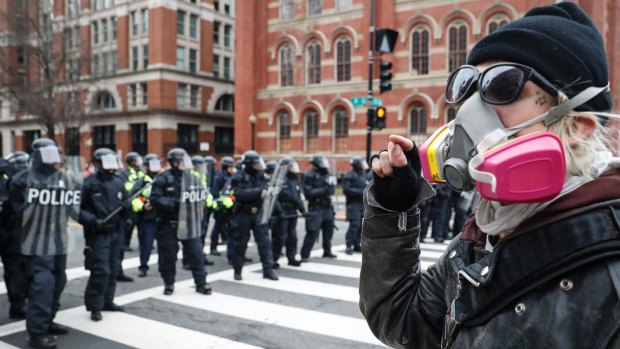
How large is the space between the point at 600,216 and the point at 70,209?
19.5 feet

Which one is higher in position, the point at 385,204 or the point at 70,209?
the point at 385,204

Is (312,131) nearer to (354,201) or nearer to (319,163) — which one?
(354,201)

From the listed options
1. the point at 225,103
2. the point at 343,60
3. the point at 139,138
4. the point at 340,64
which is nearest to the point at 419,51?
the point at 343,60

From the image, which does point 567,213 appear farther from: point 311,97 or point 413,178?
point 311,97

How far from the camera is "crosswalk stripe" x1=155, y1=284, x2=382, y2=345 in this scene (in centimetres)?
568

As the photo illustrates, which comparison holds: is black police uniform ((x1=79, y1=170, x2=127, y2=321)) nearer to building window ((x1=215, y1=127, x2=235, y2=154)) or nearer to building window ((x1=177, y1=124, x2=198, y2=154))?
building window ((x1=177, y1=124, x2=198, y2=154))

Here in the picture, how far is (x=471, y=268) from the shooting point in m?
1.26

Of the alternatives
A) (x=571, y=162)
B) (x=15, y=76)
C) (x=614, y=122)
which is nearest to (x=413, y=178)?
(x=571, y=162)

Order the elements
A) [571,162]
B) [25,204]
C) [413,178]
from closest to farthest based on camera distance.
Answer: [571,162], [413,178], [25,204]

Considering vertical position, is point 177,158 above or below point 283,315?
above

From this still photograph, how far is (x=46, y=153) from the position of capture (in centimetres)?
566

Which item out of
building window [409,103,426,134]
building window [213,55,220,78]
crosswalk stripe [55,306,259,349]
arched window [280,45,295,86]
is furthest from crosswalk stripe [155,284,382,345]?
building window [213,55,220,78]

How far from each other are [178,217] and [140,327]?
6.60 feet

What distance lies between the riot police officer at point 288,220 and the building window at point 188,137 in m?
33.6
